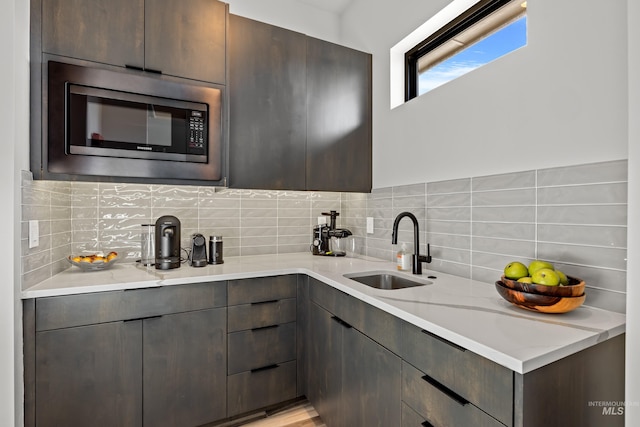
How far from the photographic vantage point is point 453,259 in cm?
176

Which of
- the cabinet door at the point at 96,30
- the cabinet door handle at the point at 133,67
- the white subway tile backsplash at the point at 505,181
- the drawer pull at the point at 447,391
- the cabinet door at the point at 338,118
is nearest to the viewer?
the drawer pull at the point at 447,391

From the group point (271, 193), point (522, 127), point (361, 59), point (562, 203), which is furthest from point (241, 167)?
point (562, 203)

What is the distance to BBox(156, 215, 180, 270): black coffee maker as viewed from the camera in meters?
1.85

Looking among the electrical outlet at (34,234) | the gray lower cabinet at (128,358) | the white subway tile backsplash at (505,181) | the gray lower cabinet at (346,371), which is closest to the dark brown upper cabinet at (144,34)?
the electrical outlet at (34,234)

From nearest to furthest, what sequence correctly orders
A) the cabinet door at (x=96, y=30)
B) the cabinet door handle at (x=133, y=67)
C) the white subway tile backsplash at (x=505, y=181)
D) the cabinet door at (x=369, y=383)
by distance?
1. the cabinet door at (x=369, y=383)
2. the white subway tile backsplash at (x=505, y=181)
3. the cabinet door at (x=96, y=30)
4. the cabinet door handle at (x=133, y=67)

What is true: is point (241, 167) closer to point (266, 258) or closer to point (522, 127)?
point (266, 258)

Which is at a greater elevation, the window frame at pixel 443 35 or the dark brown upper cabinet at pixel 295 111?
the window frame at pixel 443 35

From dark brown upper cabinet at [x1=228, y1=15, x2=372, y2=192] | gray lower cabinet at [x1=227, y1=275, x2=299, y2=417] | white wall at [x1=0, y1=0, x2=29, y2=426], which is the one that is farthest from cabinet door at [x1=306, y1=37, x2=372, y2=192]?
white wall at [x1=0, y1=0, x2=29, y2=426]

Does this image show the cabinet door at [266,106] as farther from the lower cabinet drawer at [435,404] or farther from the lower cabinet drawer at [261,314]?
the lower cabinet drawer at [435,404]

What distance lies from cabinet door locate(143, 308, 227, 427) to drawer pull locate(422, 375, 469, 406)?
3.69 ft

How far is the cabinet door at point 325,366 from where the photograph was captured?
1644 millimetres

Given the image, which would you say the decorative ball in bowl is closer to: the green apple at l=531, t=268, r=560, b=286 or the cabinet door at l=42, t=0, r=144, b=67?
the cabinet door at l=42, t=0, r=144, b=67

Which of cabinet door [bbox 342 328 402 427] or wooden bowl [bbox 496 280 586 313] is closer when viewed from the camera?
wooden bowl [bbox 496 280 586 313]

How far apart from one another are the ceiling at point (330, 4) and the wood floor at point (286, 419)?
299 cm
